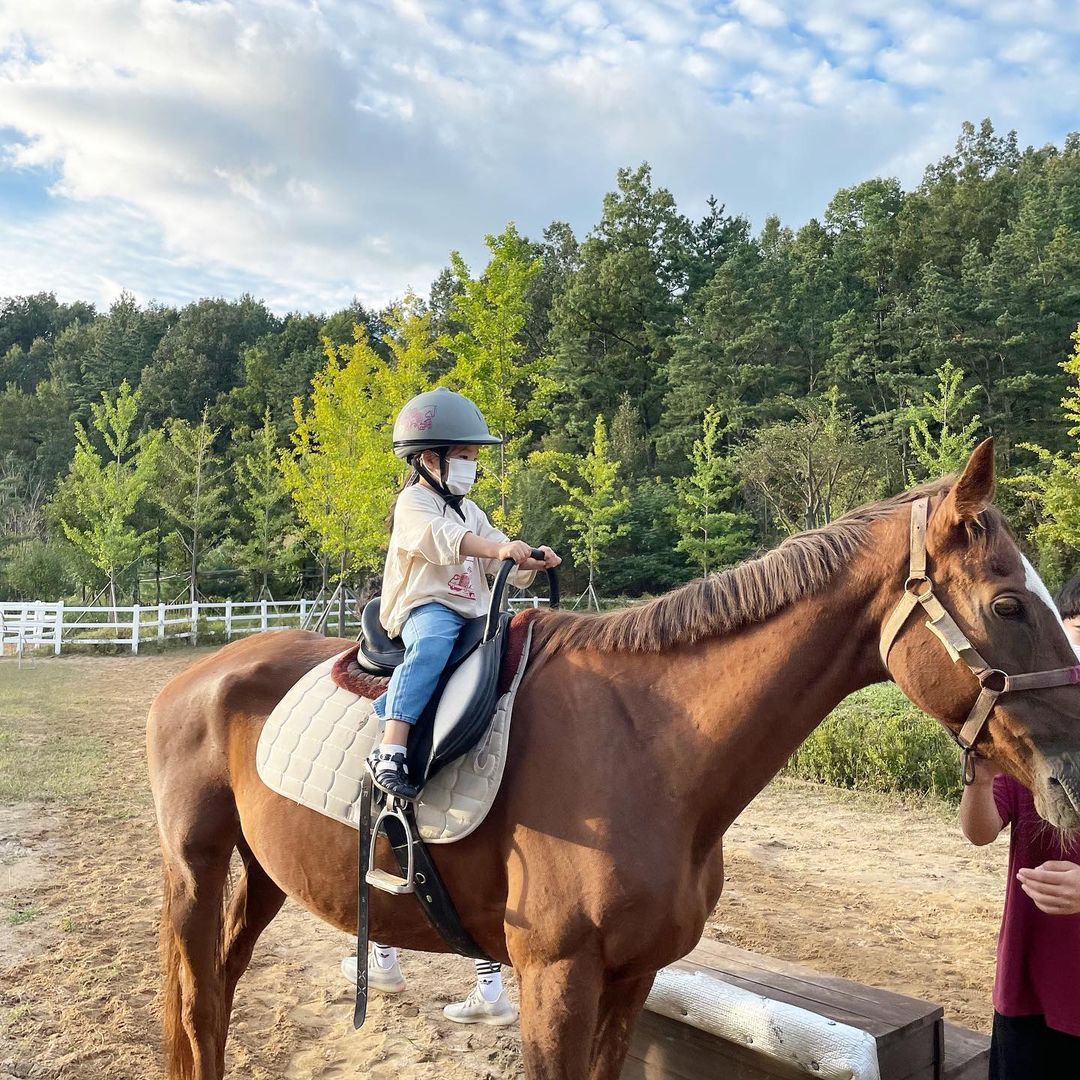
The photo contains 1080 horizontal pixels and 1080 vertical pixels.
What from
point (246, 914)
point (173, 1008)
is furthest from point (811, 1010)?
point (173, 1008)

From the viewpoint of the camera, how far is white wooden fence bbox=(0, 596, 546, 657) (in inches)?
711

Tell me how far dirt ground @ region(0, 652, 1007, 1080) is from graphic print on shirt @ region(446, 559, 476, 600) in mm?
2192

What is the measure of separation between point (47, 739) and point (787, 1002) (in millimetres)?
9688

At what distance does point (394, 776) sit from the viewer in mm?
2162

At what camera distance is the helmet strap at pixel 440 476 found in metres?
2.62

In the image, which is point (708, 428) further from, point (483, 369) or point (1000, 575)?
point (1000, 575)

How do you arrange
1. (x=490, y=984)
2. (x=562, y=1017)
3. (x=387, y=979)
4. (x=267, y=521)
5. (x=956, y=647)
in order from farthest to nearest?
1. (x=267, y=521)
2. (x=387, y=979)
3. (x=490, y=984)
4. (x=562, y=1017)
5. (x=956, y=647)

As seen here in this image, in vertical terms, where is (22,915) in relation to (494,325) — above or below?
below

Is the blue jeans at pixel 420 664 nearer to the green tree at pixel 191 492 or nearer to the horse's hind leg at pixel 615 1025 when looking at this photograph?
the horse's hind leg at pixel 615 1025

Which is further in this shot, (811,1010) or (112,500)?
(112,500)

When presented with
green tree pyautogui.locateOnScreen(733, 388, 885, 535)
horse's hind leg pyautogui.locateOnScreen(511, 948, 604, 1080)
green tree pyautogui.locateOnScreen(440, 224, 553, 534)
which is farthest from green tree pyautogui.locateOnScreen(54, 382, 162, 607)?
horse's hind leg pyautogui.locateOnScreen(511, 948, 604, 1080)

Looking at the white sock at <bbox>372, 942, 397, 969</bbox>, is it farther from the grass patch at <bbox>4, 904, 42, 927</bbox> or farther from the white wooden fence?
the white wooden fence

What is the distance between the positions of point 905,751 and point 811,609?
6.82m

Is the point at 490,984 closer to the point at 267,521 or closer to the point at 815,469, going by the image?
the point at 815,469
